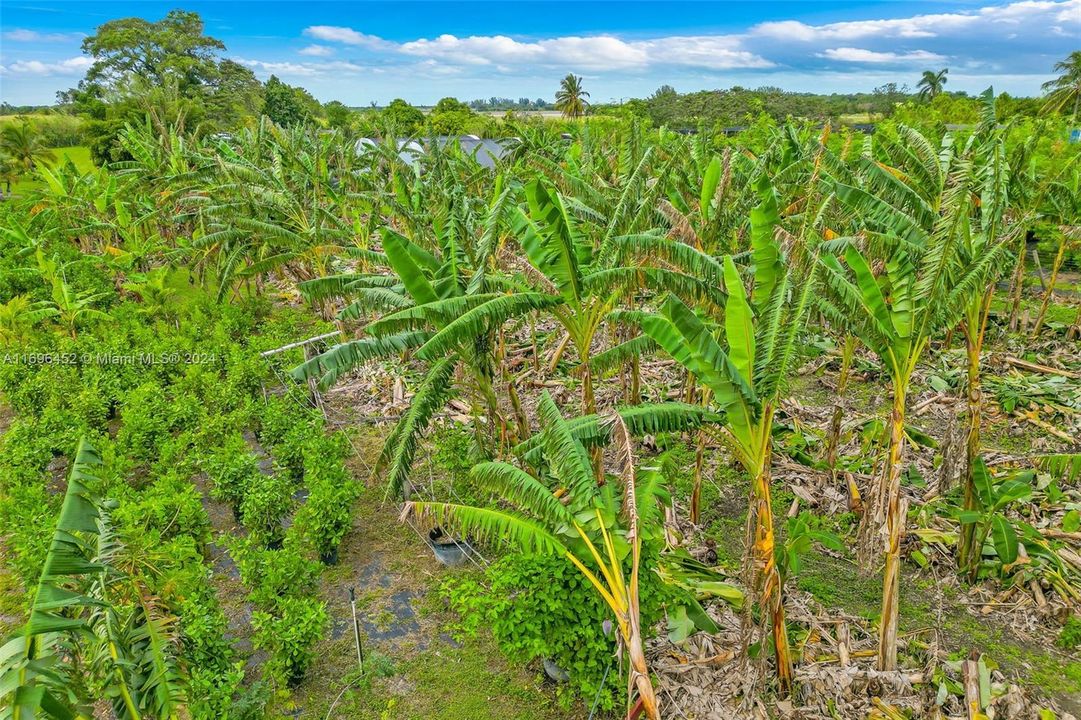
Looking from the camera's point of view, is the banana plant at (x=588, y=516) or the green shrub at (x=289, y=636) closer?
the banana plant at (x=588, y=516)

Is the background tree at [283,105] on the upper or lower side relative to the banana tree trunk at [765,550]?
upper

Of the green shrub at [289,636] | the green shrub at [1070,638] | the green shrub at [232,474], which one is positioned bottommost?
the green shrub at [1070,638]

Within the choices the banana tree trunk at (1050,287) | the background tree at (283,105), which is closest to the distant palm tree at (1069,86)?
the banana tree trunk at (1050,287)

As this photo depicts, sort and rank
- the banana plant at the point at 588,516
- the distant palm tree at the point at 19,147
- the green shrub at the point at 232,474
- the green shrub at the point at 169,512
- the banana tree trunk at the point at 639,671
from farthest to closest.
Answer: the distant palm tree at the point at 19,147 < the green shrub at the point at 232,474 < the green shrub at the point at 169,512 < the banana plant at the point at 588,516 < the banana tree trunk at the point at 639,671

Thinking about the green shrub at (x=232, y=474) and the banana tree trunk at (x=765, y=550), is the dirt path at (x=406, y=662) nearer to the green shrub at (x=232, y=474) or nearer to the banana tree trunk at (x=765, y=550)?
the green shrub at (x=232, y=474)

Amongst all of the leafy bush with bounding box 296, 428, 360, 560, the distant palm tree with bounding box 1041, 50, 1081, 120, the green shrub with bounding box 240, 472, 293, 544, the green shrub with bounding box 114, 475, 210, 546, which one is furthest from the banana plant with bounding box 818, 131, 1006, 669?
the distant palm tree with bounding box 1041, 50, 1081, 120

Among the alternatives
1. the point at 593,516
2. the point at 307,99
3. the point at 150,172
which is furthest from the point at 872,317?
the point at 307,99
